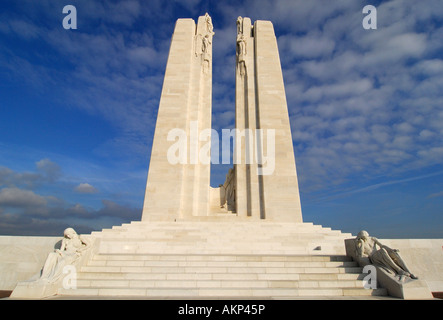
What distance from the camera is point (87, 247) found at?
7.03 metres

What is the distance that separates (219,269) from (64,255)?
3.96 metres

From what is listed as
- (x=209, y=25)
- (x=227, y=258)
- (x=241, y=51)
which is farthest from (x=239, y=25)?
(x=227, y=258)

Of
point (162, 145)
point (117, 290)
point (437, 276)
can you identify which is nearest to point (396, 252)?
point (437, 276)

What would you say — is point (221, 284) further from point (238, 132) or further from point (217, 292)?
point (238, 132)

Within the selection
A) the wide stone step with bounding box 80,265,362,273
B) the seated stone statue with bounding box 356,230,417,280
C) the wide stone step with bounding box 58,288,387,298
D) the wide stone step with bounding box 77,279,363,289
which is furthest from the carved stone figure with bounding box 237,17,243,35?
the wide stone step with bounding box 58,288,387,298

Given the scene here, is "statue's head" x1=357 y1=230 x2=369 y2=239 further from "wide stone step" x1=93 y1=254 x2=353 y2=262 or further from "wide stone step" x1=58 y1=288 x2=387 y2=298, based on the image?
"wide stone step" x1=58 y1=288 x2=387 y2=298

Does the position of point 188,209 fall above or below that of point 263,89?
below

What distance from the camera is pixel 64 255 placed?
20.9 feet

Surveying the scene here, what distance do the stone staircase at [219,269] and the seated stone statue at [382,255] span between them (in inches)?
19.3

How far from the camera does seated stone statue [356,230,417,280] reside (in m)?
6.05

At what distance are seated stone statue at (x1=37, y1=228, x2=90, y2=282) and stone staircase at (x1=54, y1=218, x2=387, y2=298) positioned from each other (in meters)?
0.44

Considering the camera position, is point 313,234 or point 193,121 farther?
point 193,121
